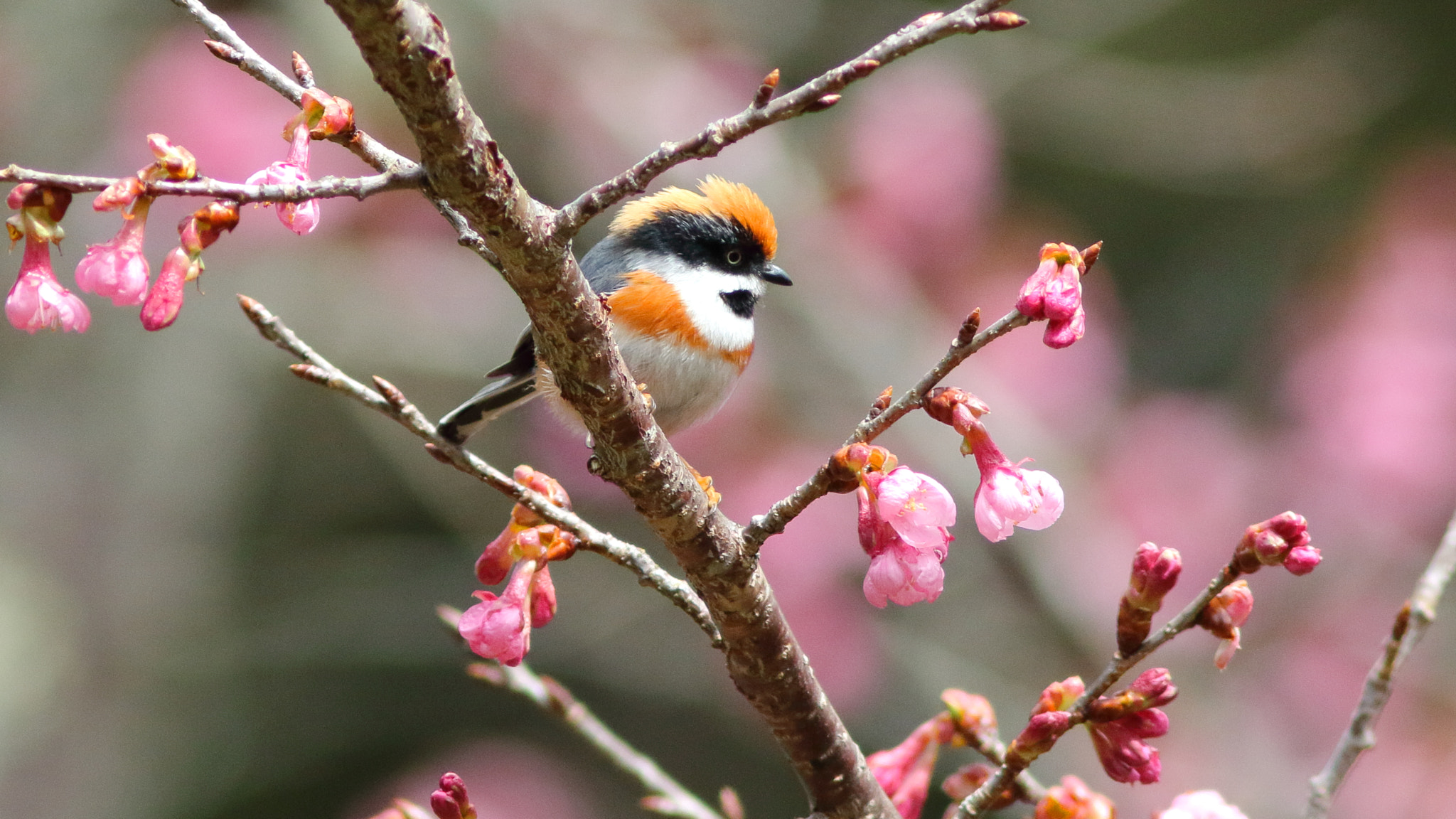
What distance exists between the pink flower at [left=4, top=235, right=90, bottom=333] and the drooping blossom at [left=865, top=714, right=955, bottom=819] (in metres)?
1.29

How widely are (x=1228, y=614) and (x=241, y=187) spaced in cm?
125

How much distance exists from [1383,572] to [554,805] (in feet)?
13.6

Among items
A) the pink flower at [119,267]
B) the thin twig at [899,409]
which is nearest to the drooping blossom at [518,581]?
the thin twig at [899,409]

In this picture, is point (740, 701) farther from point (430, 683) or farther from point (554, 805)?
point (430, 683)

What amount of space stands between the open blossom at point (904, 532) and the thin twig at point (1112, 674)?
235 millimetres

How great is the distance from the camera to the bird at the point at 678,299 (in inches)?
113

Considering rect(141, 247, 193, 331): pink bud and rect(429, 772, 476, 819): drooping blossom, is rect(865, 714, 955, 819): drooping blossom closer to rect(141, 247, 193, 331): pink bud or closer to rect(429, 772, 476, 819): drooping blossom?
rect(429, 772, 476, 819): drooping blossom

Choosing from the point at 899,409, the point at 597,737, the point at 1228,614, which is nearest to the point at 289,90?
the point at 899,409

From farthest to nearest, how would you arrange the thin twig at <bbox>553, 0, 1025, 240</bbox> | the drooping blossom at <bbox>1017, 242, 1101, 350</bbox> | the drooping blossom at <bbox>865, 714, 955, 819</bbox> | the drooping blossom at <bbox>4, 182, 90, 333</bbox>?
the drooping blossom at <bbox>865, 714, 955, 819</bbox> → the drooping blossom at <bbox>1017, 242, 1101, 350</bbox> → the drooping blossom at <bbox>4, 182, 90, 333</bbox> → the thin twig at <bbox>553, 0, 1025, 240</bbox>

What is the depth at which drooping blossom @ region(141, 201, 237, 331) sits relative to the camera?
1.27 metres

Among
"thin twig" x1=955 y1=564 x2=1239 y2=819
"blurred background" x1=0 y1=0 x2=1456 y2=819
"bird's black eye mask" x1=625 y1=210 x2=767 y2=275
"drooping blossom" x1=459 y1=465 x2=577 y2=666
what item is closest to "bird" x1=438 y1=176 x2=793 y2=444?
"bird's black eye mask" x1=625 y1=210 x2=767 y2=275

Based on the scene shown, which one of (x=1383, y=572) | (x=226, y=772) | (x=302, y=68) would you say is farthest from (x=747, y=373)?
(x=302, y=68)

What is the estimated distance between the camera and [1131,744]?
1.54 meters

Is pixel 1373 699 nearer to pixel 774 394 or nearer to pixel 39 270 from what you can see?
pixel 39 270
